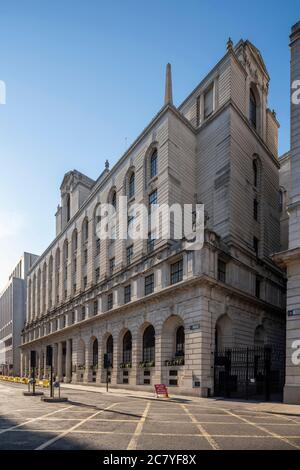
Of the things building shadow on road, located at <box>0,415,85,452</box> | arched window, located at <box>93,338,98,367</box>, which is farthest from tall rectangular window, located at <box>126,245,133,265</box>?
building shadow on road, located at <box>0,415,85,452</box>

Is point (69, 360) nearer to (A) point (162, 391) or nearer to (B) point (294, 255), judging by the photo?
(A) point (162, 391)

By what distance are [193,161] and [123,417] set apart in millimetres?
28434

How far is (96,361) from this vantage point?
43.6m

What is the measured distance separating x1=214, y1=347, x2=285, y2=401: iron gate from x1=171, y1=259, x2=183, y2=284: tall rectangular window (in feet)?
20.4

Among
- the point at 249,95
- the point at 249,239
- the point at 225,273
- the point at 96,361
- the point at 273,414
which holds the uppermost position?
the point at 249,95

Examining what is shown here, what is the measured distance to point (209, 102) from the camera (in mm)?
39750

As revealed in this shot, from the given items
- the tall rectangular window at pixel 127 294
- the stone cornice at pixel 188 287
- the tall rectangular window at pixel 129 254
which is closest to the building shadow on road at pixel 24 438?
the stone cornice at pixel 188 287

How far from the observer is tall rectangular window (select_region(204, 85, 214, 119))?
3927cm

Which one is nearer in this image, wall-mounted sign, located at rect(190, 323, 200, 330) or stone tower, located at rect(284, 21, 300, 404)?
stone tower, located at rect(284, 21, 300, 404)

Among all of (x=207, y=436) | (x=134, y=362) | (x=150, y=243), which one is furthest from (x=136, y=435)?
(x=150, y=243)

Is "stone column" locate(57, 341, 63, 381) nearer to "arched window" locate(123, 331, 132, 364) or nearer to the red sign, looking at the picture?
"arched window" locate(123, 331, 132, 364)
